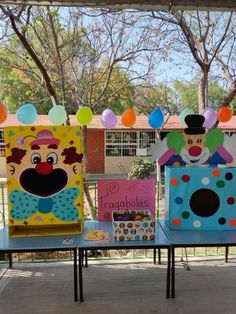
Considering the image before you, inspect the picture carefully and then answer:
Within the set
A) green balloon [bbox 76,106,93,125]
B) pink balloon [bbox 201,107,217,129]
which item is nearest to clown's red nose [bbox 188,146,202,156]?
pink balloon [bbox 201,107,217,129]

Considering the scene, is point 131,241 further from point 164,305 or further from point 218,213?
point 218,213

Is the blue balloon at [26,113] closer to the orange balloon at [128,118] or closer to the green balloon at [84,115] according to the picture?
the green balloon at [84,115]

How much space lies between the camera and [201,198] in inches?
115

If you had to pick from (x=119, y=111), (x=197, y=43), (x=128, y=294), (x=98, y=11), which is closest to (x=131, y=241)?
(x=128, y=294)

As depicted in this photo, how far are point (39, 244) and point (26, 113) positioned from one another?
111 cm

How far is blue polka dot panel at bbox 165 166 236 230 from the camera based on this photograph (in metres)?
2.89

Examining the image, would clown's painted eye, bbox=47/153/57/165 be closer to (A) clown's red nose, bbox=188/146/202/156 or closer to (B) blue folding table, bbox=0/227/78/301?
(B) blue folding table, bbox=0/227/78/301

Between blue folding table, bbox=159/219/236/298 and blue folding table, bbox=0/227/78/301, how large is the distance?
77 cm

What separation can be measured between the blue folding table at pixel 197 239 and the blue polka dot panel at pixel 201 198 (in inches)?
2.5

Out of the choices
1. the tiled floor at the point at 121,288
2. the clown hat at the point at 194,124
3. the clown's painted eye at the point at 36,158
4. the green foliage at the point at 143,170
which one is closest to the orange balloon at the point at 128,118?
the clown hat at the point at 194,124

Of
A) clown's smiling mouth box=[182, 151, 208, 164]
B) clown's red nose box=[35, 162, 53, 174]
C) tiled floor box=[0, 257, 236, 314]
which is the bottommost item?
tiled floor box=[0, 257, 236, 314]

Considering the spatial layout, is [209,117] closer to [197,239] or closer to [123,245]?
[197,239]

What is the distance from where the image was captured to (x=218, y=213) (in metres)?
2.93

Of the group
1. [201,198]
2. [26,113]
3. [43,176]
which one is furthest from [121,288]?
[26,113]
